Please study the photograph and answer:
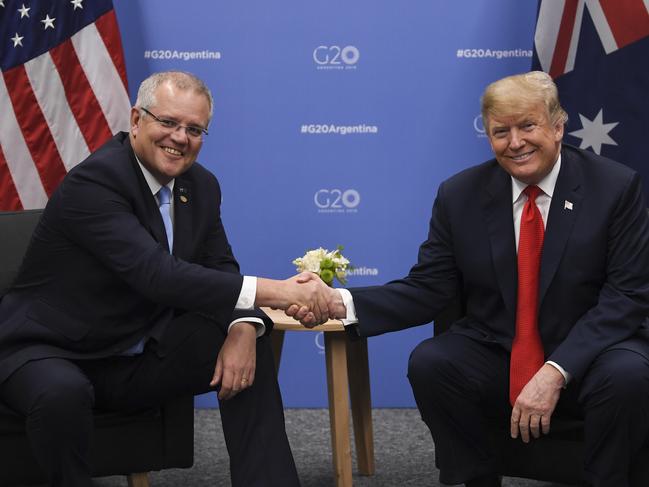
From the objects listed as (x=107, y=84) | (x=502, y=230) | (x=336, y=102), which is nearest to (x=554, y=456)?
(x=502, y=230)

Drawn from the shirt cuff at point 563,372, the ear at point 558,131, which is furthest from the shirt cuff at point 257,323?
the ear at point 558,131

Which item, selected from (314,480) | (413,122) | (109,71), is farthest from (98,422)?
(413,122)

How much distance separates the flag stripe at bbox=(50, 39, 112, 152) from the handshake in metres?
1.49

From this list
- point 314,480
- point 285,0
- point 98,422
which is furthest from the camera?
point 285,0

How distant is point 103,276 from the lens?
2.75 meters

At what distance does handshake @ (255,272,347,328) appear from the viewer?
274cm

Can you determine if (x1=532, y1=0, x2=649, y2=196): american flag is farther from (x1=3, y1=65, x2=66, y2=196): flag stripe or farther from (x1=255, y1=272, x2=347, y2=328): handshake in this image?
(x1=3, y1=65, x2=66, y2=196): flag stripe

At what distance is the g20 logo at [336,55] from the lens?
4.29 meters

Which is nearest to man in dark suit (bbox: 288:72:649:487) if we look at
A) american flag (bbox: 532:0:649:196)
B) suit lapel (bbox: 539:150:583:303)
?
suit lapel (bbox: 539:150:583:303)

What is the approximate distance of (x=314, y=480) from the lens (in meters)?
3.38

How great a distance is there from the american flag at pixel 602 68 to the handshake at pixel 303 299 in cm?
147

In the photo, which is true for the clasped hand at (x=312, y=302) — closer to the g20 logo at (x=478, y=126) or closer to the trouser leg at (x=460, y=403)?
the trouser leg at (x=460, y=403)

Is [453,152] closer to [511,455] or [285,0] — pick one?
[285,0]

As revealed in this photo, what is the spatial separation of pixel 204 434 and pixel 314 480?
A: 2.39ft
